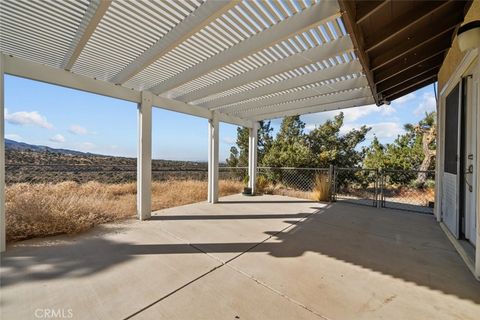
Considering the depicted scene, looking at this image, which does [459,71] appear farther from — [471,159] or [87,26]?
[87,26]

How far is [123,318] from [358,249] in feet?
9.72

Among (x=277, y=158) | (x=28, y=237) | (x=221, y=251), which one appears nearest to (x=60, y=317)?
(x=221, y=251)

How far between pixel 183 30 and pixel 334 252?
346 centimetres

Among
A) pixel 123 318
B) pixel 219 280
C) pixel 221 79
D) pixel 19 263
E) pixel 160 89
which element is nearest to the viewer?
pixel 123 318

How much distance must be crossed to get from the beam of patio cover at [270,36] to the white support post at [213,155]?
2.60 meters

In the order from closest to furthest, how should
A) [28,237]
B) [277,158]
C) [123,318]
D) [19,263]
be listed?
[123,318]
[19,263]
[28,237]
[277,158]

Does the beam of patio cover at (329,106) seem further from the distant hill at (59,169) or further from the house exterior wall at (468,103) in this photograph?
the distant hill at (59,169)

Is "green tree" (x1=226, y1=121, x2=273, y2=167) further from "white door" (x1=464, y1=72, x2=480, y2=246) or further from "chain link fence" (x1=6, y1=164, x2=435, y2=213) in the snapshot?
"white door" (x1=464, y1=72, x2=480, y2=246)

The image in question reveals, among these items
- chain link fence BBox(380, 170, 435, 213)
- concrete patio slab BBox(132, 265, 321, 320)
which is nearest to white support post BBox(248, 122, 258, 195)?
chain link fence BBox(380, 170, 435, 213)

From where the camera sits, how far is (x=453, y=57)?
3391 mm

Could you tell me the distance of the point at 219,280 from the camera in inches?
88.0

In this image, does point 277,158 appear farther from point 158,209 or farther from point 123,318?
point 123,318

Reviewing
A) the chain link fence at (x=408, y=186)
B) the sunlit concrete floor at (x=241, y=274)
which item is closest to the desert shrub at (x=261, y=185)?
the sunlit concrete floor at (x=241, y=274)

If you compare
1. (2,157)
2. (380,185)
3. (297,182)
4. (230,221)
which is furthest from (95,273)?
(297,182)
